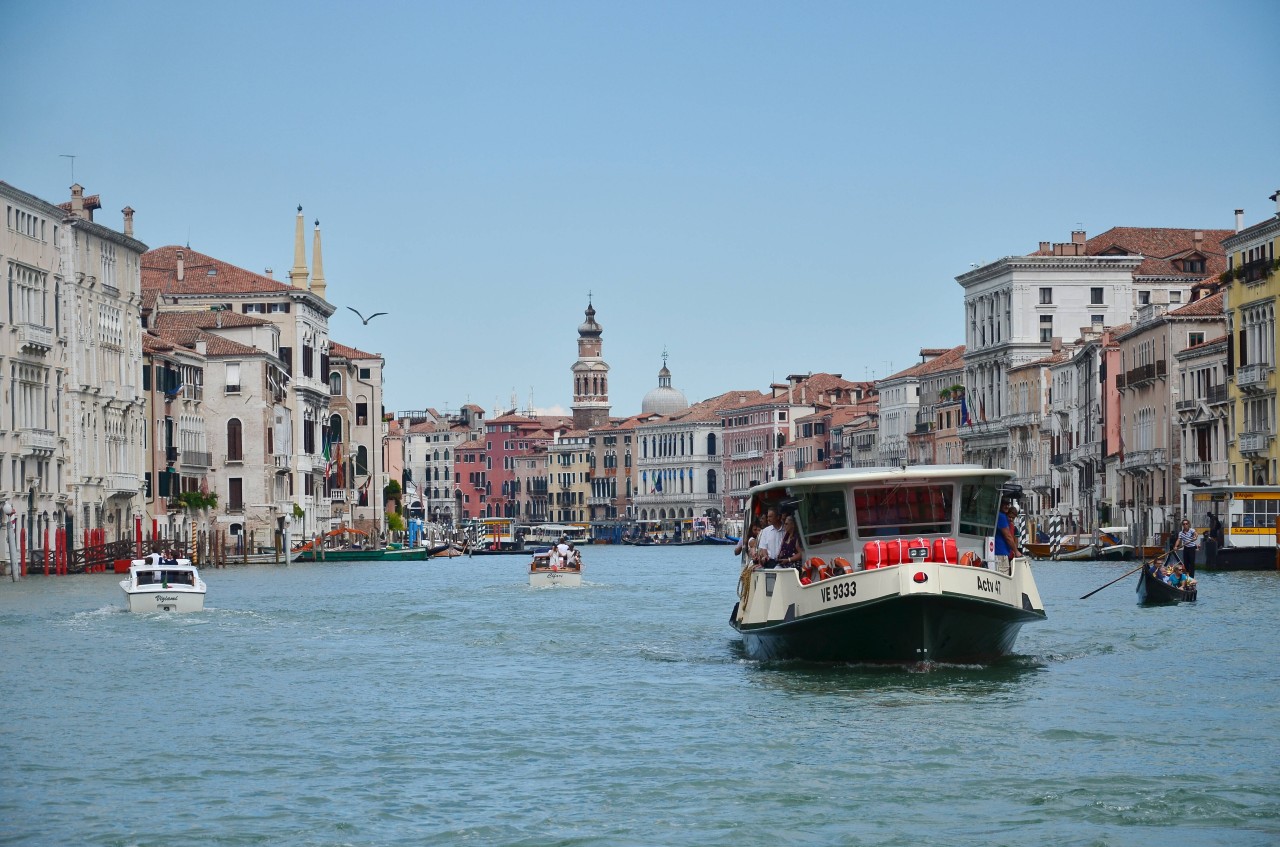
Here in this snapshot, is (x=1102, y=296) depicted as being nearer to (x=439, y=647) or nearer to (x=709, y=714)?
(x=439, y=647)

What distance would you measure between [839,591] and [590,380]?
160m

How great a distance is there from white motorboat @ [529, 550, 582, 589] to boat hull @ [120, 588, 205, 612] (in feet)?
51.2

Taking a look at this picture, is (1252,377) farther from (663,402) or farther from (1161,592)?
(663,402)

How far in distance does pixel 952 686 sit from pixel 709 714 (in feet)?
8.68

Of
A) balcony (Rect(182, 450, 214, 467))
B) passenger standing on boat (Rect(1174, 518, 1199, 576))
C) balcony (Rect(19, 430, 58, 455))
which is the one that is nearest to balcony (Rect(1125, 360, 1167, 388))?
passenger standing on boat (Rect(1174, 518, 1199, 576))

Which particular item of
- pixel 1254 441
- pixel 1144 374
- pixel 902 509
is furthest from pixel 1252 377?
pixel 902 509

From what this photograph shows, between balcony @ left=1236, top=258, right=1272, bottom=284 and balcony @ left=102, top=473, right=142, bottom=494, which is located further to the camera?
balcony @ left=102, top=473, right=142, bottom=494

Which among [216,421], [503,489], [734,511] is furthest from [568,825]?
[503,489]

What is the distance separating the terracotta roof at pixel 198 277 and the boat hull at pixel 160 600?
53165mm

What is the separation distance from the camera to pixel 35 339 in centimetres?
6103

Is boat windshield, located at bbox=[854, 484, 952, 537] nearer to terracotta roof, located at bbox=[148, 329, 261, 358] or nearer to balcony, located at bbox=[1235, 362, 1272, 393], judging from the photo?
balcony, located at bbox=[1235, 362, 1272, 393]

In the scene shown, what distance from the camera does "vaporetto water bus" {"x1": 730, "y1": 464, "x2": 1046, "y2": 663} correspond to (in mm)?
21828

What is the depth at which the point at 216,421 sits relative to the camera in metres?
82.0

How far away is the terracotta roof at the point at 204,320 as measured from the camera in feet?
275
